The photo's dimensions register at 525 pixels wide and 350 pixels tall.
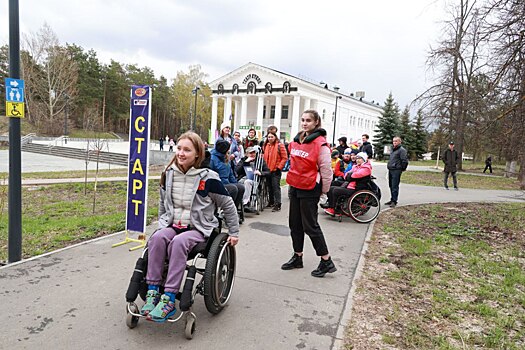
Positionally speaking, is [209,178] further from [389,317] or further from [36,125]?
[36,125]

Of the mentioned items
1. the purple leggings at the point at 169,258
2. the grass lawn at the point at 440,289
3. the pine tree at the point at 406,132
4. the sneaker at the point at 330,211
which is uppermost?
the pine tree at the point at 406,132

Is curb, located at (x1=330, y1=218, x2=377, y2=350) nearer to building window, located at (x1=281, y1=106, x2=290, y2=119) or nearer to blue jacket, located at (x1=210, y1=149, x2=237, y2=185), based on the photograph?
blue jacket, located at (x1=210, y1=149, x2=237, y2=185)

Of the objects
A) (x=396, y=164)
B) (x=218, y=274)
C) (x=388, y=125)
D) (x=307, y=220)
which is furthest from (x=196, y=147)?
(x=388, y=125)

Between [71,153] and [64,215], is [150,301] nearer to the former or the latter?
[64,215]

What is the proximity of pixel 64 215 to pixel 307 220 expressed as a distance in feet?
20.3

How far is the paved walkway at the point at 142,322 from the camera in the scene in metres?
2.85

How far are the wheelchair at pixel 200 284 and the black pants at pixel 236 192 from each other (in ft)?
9.51

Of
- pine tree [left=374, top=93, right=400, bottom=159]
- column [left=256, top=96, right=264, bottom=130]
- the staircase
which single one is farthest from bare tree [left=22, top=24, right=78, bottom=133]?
pine tree [left=374, top=93, right=400, bottom=159]

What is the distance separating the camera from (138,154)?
5.24 meters

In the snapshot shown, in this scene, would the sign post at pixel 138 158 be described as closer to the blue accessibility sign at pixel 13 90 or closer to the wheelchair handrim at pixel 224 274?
the blue accessibility sign at pixel 13 90

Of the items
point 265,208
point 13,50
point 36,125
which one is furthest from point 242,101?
point 13,50

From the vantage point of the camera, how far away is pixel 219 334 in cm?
297

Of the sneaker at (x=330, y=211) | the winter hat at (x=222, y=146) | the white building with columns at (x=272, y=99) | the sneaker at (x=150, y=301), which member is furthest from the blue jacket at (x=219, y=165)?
the white building with columns at (x=272, y=99)

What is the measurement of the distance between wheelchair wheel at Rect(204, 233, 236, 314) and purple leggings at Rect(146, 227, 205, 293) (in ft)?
0.71
